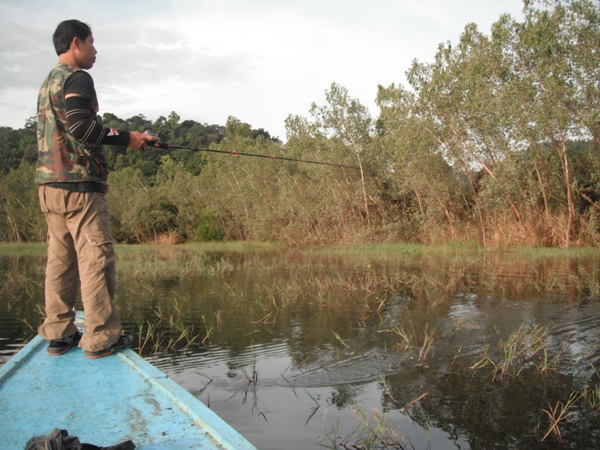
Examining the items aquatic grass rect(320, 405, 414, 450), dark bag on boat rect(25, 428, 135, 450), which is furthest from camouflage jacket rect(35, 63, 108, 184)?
aquatic grass rect(320, 405, 414, 450)

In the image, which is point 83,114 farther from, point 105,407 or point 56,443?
point 56,443

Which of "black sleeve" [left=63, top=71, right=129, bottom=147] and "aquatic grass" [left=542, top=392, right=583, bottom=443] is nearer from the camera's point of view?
"aquatic grass" [left=542, top=392, right=583, bottom=443]

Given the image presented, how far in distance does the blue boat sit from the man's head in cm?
200

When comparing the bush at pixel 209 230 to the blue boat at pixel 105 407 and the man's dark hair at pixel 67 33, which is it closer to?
the man's dark hair at pixel 67 33

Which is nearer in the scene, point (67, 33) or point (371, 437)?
point (371, 437)

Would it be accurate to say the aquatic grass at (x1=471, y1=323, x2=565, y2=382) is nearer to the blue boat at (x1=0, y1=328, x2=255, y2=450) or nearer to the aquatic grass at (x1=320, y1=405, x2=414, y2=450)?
the aquatic grass at (x1=320, y1=405, x2=414, y2=450)

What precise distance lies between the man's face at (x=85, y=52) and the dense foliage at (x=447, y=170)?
13295 millimetres

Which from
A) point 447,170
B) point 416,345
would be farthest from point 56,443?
point 447,170

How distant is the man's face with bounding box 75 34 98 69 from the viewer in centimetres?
356

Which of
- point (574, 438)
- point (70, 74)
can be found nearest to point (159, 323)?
point (70, 74)

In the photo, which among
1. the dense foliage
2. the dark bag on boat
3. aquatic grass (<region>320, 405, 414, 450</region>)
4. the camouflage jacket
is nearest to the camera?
the dark bag on boat

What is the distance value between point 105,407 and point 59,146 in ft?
5.96

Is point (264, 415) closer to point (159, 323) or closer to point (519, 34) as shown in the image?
point (159, 323)

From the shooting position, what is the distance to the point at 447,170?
20.0 m
